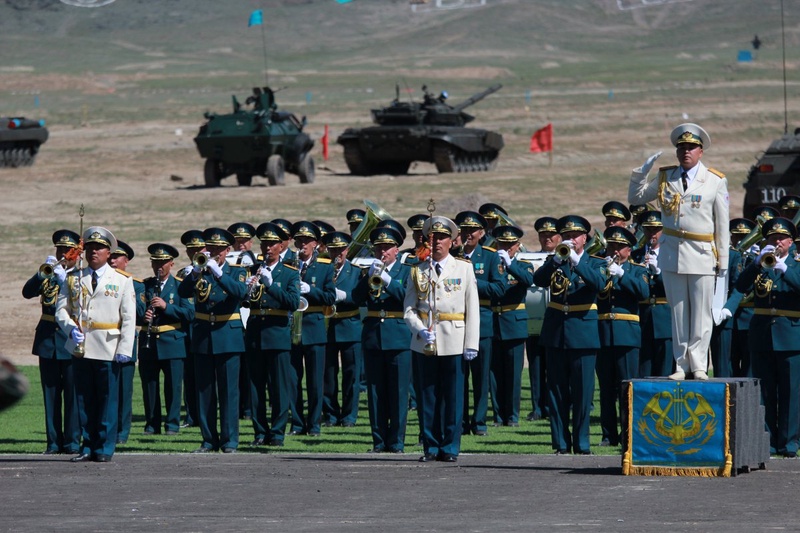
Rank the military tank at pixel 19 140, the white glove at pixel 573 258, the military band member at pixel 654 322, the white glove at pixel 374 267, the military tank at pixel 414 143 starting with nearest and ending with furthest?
the white glove at pixel 573 258 < the white glove at pixel 374 267 < the military band member at pixel 654 322 < the military tank at pixel 414 143 < the military tank at pixel 19 140

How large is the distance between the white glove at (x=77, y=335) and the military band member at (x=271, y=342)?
5.81ft

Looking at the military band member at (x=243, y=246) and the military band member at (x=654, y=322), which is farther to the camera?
the military band member at (x=243, y=246)

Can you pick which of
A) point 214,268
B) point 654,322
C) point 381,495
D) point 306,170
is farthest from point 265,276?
point 306,170

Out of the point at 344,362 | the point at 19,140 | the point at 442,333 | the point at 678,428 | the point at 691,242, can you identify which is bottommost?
the point at 678,428

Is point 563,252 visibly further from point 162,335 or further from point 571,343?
point 162,335

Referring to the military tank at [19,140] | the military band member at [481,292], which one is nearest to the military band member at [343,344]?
the military band member at [481,292]

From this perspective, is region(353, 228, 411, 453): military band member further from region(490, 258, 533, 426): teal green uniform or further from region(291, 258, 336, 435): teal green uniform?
region(490, 258, 533, 426): teal green uniform

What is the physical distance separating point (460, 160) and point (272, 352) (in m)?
28.9

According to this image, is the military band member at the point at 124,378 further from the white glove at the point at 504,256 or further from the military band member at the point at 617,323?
the military band member at the point at 617,323

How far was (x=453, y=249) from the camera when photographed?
596 inches

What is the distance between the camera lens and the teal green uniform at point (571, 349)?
1373cm

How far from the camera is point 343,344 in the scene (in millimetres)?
16312

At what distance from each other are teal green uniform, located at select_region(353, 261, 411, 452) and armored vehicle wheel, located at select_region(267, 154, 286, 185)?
26.2 m

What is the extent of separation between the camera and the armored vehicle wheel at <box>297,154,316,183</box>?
41281 mm
